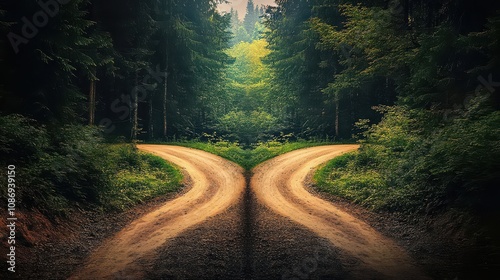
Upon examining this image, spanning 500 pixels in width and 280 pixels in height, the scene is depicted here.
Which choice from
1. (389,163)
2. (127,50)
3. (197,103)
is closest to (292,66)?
(197,103)

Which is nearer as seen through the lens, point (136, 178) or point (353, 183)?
point (353, 183)

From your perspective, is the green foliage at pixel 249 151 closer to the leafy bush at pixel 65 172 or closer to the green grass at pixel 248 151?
the green grass at pixel 248 151

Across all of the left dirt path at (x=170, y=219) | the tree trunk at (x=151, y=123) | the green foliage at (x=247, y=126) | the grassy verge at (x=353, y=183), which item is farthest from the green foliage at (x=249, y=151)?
the grassy verge at (x=353, y=183)

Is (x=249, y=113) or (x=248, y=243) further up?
(x=249, y=113)

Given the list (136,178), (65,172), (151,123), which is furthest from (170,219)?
(151,123)

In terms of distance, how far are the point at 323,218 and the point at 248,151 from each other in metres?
10.6

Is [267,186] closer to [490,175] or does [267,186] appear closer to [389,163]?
[389,163]

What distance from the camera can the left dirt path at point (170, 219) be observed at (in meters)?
8.12

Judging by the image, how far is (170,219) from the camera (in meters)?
11.8

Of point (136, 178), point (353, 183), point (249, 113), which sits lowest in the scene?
point (136, 178)

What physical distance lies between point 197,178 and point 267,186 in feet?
14.1

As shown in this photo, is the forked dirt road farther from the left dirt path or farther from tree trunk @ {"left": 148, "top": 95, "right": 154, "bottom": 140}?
tree trunk @ {"left": 148, "top": 95, "right": 154, "bottom": 140}

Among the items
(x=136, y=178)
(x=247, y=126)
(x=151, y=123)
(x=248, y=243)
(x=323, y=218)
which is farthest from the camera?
(x=151, y=123)

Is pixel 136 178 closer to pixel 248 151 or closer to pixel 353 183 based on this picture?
pixel 248 151
